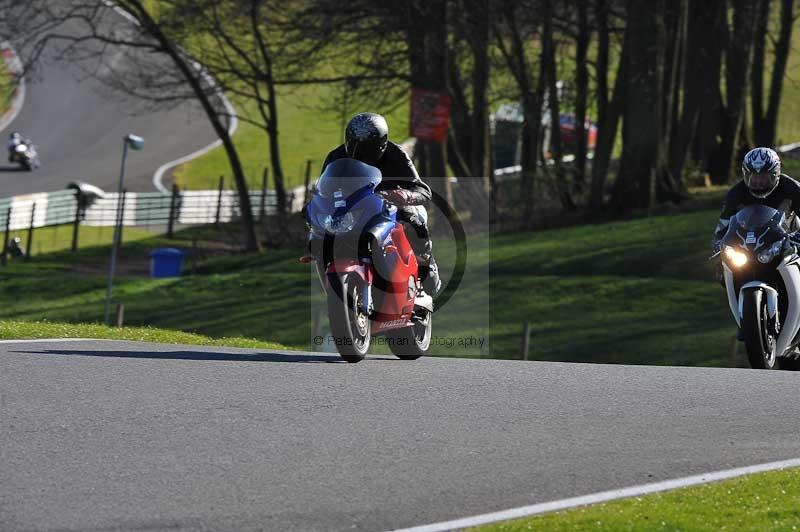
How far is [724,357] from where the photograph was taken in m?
22.4

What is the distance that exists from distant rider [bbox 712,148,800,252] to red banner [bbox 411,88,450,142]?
20566mm

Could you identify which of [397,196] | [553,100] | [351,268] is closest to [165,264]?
[553,100]

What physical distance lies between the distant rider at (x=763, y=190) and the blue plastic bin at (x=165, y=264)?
25.0 meters

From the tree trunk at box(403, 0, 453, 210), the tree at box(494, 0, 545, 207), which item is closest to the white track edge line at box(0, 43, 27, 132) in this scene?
the tree at box(494, 0, 545, 207)

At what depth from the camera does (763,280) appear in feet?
41.9

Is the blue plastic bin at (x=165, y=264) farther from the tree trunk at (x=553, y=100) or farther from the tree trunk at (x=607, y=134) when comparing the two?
the tree trunk at (x=607, y=134)

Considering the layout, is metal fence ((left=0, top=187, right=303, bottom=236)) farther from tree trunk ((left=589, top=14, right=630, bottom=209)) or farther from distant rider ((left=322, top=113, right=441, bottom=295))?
distant rider ((left=322, top=113, right=441, bottom=295))

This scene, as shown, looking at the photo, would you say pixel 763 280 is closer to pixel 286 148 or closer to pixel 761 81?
pixel 761 81

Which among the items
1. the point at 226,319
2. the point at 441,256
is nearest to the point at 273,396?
the point at 226,319

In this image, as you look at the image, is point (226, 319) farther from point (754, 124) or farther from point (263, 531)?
point (263, 531)

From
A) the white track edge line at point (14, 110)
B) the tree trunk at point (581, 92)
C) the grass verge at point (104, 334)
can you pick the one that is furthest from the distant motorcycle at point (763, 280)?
the white track edge line at point (14, 110)

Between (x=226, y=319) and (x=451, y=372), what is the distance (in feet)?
59.9

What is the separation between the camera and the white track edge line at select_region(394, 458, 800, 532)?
6855mm

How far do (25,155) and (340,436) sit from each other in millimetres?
51435
